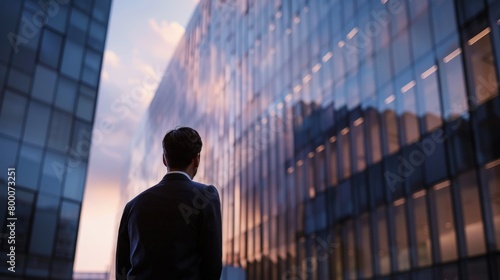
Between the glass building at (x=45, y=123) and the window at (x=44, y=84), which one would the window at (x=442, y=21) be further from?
the window at (x=44, y=84)

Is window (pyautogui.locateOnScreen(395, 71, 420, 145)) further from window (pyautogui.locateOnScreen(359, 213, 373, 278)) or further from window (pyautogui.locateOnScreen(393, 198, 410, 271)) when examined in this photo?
window (pyautogui.locateOnScreen(359, 213, 373, 278))

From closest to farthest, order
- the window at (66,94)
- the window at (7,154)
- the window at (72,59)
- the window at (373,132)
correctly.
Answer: the window at (7,154)
the window at (373,132)
the window at (66,94)
the window at (72,59)

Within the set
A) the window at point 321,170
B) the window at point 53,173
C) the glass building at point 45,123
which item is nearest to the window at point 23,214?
the glass building at point 45,123

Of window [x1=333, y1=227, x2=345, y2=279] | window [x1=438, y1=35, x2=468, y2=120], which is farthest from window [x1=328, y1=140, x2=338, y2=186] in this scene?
window [x1=438, y1=35, x2=468, y2=120]

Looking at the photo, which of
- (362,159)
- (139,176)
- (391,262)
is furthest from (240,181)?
(139,176)

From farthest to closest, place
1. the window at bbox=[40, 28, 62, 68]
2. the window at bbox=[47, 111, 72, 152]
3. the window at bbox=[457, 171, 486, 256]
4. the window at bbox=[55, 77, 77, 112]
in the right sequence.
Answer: the window at bbox=[55, 77, 77, 112] → the window at bbox=[40, 28, 62, 68] → the window at bbox=[47, 111, 72, 152] → the window at bbox=[457, 171, 486, 256]

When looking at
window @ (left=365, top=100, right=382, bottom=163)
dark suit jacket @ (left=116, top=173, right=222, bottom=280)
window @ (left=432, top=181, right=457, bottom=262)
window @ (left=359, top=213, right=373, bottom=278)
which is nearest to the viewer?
dark suit jacket @ (left=116, top=173, right=222, bottom=280)

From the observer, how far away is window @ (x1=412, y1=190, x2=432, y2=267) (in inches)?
756

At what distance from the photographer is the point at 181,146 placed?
9.46 feet

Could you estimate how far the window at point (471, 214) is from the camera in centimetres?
1692

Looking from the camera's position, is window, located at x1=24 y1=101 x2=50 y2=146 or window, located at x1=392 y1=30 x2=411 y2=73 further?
window, located at x1=24 y1=101 x2=50 y2=146

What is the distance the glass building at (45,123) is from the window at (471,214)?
643 inches

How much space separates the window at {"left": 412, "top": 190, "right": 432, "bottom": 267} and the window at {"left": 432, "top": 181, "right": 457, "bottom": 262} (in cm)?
58

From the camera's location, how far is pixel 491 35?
1727 centimetres
